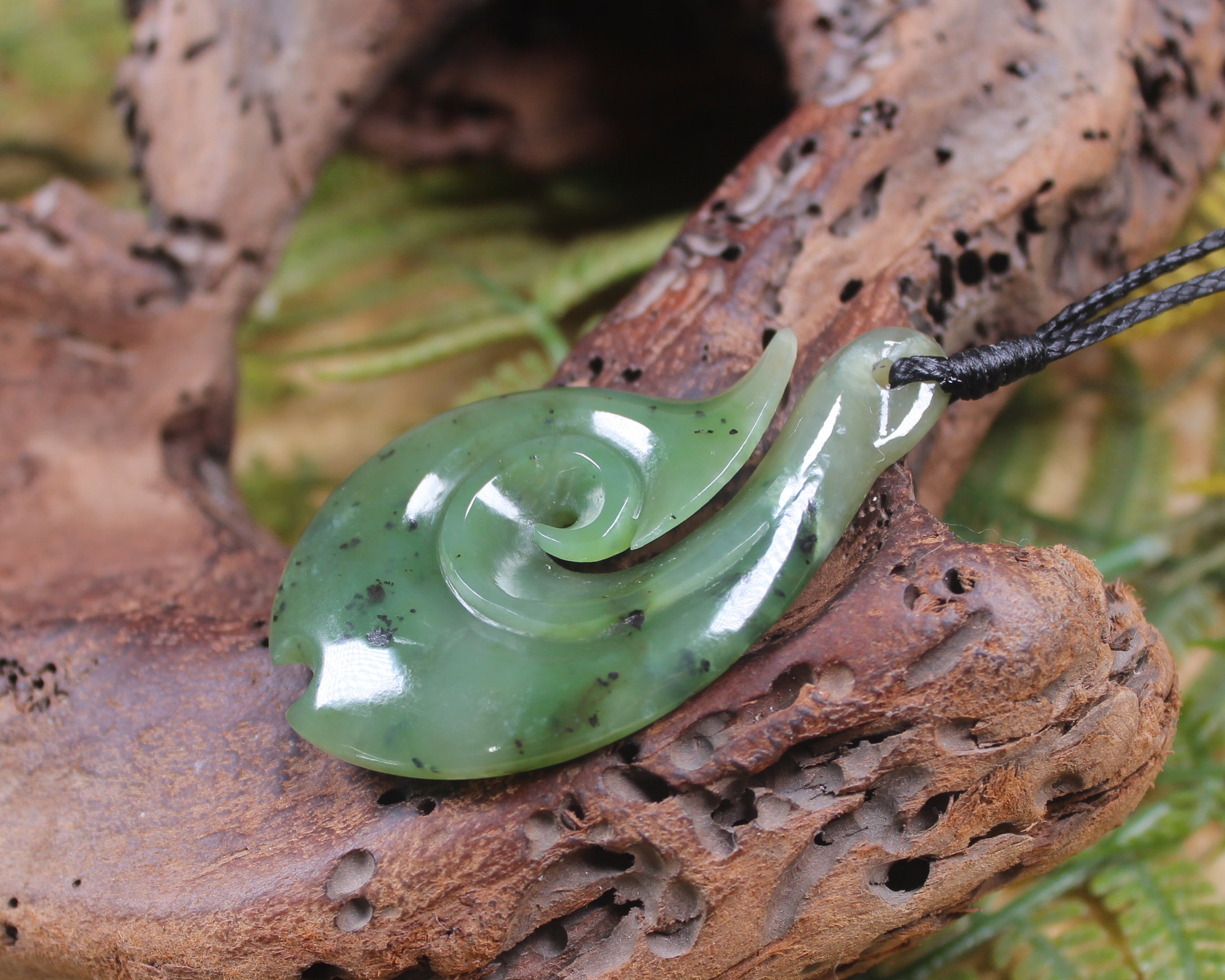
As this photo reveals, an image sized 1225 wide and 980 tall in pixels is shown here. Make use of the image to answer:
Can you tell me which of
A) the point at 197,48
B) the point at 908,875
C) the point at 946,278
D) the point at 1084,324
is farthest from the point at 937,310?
the point at 197,48

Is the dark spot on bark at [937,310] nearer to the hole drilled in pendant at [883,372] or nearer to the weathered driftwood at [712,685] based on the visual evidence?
the weathered driftwood at [712,685]

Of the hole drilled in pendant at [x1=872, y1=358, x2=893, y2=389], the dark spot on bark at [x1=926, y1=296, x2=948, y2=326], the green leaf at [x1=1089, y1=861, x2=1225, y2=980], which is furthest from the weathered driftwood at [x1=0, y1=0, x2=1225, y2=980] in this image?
the green leaf at [x1=1089, y1=861, x2=1225, y2=980]

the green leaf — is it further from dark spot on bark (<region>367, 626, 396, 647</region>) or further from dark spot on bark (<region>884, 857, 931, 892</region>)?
dark spot on bark (<region>367, 626, 396, 647</region>)

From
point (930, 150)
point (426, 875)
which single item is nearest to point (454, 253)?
point (930, 150)

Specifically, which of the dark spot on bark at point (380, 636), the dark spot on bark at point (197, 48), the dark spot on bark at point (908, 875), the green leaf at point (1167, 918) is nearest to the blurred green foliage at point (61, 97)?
the dark spot on bark at point (197, 48)

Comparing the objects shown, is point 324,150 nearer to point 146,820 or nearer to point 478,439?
point 478,439

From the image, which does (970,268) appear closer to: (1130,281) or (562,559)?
(1130,281)
